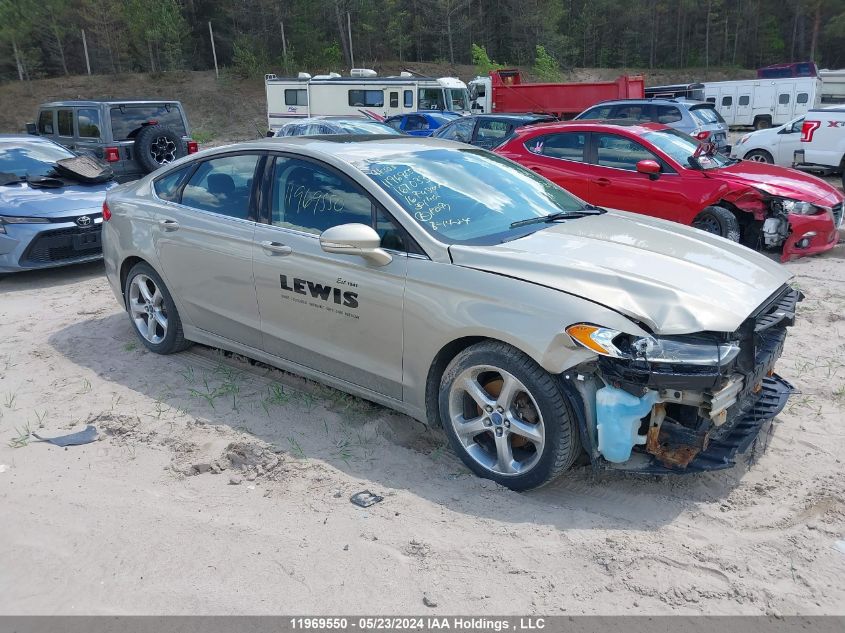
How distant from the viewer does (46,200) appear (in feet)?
26.2

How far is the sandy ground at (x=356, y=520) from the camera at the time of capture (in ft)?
9.04

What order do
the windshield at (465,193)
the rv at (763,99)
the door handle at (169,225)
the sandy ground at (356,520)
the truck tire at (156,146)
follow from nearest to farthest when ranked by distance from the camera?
the sandy ground at (356,520)
the windshield at (465,193)
the door handle at (169,225)
the truck tire at (156,146)
the rv at (763,99)

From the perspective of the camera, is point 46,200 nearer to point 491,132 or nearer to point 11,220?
point 11,220

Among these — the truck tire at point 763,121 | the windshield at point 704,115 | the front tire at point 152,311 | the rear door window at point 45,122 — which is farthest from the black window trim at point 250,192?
the truck tire at point 763,121

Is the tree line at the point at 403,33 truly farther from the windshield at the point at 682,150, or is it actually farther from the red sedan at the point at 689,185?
the red sedan at the point at 689,185

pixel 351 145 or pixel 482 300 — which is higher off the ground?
pixel 351 145

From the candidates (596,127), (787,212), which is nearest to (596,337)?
(787,212)

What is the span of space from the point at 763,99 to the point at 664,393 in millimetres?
27112

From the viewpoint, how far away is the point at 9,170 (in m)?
8.45

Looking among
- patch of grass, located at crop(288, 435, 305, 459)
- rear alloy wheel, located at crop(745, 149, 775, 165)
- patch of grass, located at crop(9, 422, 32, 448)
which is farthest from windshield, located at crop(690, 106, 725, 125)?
patch of grass, located at crop(9, 422, 32, 448)

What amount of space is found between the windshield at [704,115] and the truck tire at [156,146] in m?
11.3

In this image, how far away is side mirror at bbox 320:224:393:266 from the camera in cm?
363

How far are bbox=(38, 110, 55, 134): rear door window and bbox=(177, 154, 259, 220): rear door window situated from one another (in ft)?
31.1

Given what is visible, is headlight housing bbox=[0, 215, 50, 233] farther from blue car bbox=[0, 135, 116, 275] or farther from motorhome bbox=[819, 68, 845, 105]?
motorhome bbox=[819, 68, 845, 105]
